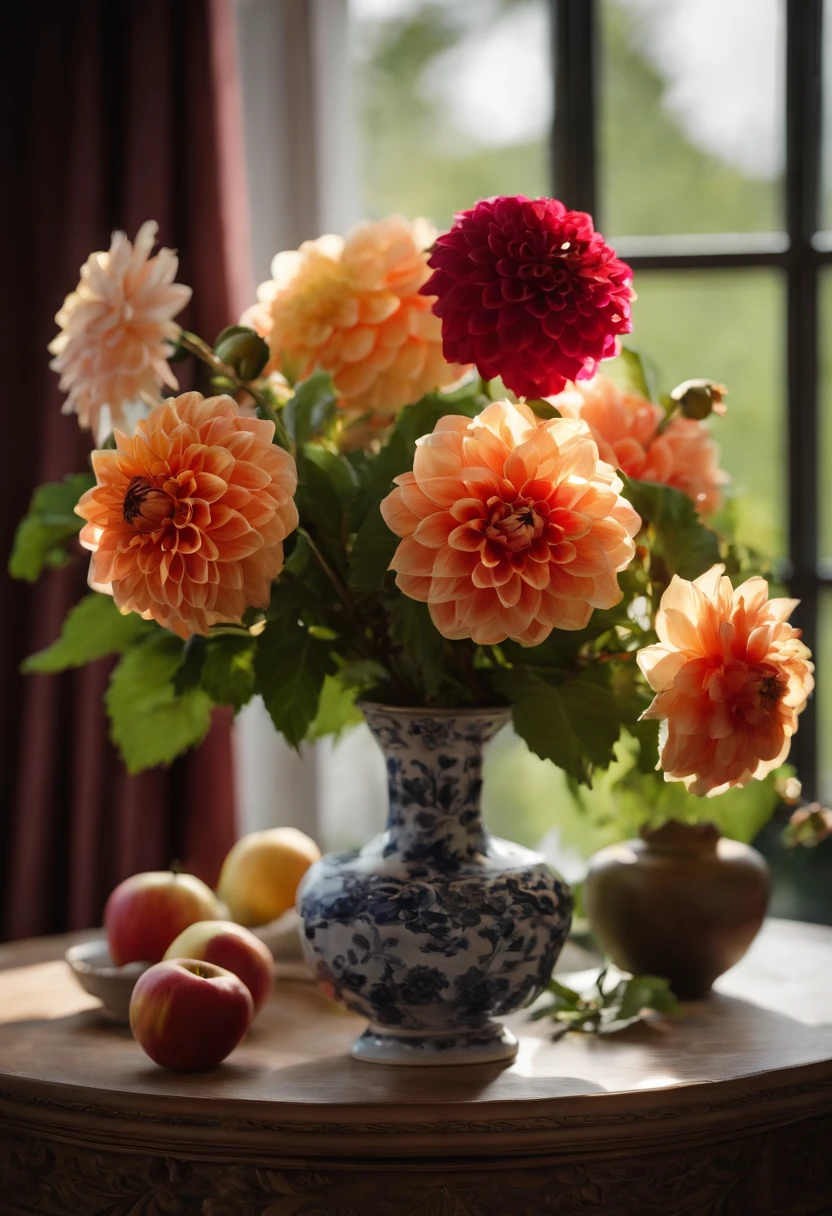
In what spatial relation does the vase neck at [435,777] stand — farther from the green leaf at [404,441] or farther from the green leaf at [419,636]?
the green leaf at [404,441]

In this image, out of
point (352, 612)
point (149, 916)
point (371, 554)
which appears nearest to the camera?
point (371, 554)

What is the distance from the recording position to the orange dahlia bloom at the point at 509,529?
2.44 feet

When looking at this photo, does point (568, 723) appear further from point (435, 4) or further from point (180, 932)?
point (435, 4)

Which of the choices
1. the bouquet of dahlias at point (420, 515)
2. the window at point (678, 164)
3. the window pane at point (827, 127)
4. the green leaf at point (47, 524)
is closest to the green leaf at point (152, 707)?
the bouquet of dahlias at point (420, 515)

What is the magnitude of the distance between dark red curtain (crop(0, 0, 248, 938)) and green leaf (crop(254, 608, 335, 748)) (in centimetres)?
77

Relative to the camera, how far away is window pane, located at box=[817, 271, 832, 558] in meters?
1.93

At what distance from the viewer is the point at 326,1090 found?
0.93 metres

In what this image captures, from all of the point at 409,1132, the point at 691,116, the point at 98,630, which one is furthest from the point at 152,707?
the point at 691,116

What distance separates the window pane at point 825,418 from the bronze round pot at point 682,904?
2.95 ft

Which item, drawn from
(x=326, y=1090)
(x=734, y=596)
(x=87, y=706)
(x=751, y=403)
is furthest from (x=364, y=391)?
(x=751, y=403)

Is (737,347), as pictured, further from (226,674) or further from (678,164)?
(226,674)

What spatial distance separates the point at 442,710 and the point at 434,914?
5.9 inches

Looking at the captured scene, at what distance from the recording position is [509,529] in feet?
2.43

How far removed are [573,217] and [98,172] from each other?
1007mm
